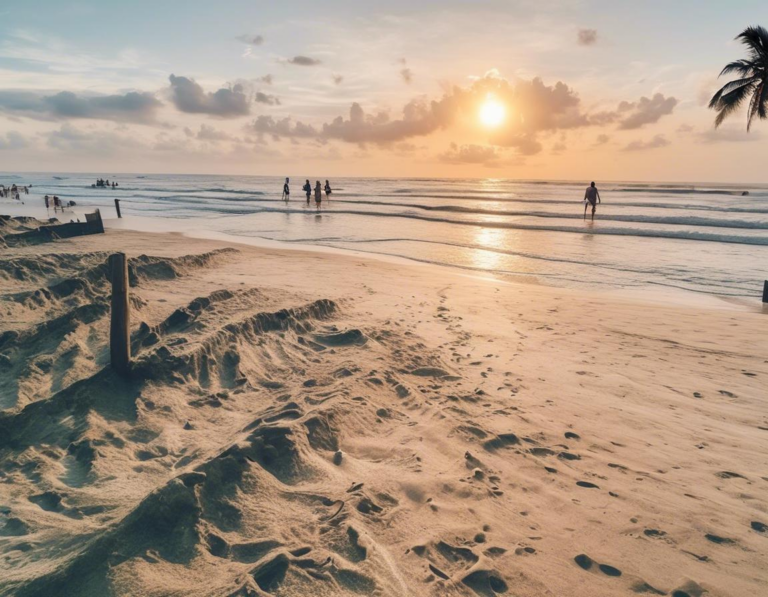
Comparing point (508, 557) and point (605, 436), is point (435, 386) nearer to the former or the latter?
point (605, 436)

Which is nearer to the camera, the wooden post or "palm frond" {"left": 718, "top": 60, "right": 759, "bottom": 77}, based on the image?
the wooden post

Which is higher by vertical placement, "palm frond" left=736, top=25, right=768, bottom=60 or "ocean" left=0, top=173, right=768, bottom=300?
"palm frond" left=736, top=25, right=768, bottom=60

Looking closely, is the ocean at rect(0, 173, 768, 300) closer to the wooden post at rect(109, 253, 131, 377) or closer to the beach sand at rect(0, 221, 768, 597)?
the beach sand at rect(0, 221, 768, 597)

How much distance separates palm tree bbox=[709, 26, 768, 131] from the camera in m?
24.7

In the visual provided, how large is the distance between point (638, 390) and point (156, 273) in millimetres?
10491

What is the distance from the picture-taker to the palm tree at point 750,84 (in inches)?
971

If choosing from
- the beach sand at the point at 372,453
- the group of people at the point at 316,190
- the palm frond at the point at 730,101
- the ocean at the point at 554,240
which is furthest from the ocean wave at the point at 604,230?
the beach sand at the point at 372,453

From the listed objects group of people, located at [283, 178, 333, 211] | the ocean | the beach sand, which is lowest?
the beach sand

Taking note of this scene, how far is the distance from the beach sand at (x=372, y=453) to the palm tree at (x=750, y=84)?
24.0 m

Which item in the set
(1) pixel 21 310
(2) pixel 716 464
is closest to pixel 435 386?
(2) pixel 716 464

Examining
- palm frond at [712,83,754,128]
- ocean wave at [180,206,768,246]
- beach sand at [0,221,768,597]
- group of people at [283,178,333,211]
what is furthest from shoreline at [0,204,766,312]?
palm frond at [712,83,754,128]

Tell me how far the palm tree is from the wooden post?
106 ft

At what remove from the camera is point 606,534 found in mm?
3723

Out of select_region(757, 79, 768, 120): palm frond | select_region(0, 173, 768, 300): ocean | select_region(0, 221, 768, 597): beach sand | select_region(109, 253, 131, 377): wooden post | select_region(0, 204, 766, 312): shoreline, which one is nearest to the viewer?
select_region(0, 221, 768, 597): beach sand
